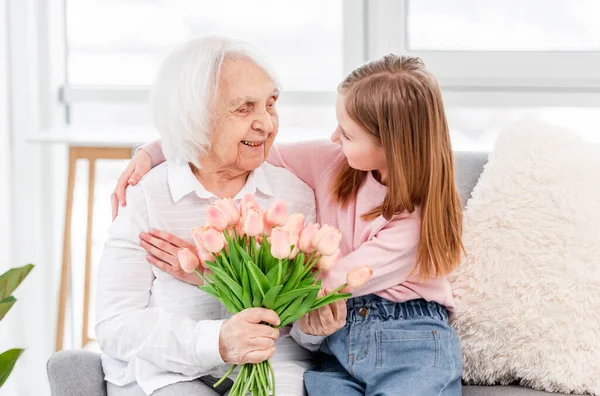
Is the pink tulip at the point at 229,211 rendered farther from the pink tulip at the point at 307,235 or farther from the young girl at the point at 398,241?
the young girl at the point at 398,241

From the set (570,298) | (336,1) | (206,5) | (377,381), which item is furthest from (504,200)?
(206,5)

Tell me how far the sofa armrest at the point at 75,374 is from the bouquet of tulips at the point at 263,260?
1.39 feet

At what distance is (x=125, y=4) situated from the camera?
118 inches

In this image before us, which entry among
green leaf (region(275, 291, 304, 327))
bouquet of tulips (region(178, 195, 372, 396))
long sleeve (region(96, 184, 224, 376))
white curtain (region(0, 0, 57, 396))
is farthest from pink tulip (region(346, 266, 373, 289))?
white curtain (region(0, 0, 57, 396))

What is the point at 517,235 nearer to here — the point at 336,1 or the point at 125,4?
the point at 336,1

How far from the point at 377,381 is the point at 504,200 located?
54 cm

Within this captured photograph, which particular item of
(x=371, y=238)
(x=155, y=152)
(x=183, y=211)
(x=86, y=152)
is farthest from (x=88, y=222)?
(x=371, y=238)

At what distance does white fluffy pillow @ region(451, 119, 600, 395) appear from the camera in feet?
5.81

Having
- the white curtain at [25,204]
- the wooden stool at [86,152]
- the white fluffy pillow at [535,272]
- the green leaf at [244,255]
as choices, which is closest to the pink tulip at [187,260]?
the green leaf at [244,255]

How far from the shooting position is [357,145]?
168 centimetres

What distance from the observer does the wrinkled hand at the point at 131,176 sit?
71.7 inches

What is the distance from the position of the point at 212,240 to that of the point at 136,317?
424 millimetres

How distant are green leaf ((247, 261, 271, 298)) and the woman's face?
1.29 feet

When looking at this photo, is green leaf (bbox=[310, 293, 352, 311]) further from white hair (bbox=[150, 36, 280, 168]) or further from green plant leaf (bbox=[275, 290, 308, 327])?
white hair (bbox=[150, 36, 280, 168])
